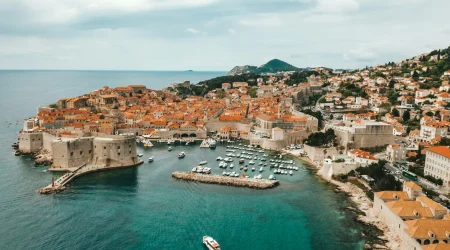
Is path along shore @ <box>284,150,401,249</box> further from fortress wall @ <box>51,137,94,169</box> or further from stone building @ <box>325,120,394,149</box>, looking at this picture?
fortress wall @ <box>51,137,94,169</box>

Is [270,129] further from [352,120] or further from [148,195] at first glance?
[148,195]

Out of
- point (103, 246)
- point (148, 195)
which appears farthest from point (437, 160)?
point (103, 246)

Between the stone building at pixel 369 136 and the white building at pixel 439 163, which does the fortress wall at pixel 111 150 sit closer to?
the stone building at pixel 369 136

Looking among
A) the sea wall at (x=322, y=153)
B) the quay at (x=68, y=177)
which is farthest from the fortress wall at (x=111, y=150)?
the sea wall at (x=322, y=153)

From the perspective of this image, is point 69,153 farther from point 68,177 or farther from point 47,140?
point 47,140

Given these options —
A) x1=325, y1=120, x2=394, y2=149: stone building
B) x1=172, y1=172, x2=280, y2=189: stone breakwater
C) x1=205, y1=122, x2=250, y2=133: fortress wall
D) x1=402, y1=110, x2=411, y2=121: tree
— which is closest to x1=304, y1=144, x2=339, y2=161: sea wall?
x1=325, y1=120, x2=394, y2=149: stone building

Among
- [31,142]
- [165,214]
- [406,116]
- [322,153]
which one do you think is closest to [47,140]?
[31,142]

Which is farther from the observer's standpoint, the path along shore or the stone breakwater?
the stone breakwater

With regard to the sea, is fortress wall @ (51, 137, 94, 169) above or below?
above
